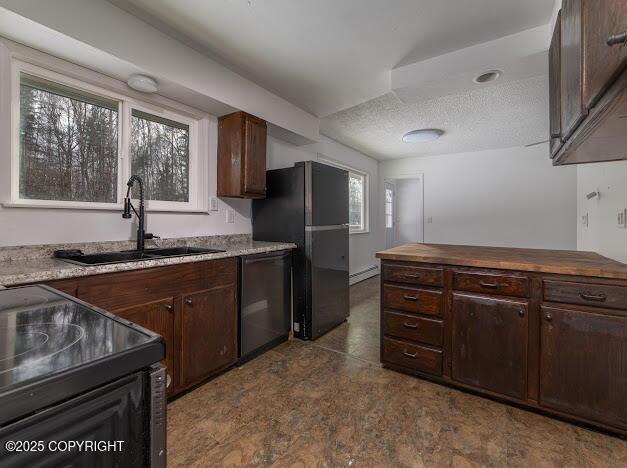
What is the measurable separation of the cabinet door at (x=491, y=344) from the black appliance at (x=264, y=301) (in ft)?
4.60

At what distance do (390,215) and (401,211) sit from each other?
0.42 metres

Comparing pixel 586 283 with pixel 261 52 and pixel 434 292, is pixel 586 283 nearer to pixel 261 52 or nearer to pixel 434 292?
pixel 434 292

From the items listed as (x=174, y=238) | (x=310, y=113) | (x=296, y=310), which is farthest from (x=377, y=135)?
(x=174, y=238)

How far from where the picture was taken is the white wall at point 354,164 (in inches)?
137

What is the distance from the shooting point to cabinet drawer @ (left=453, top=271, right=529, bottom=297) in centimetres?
167

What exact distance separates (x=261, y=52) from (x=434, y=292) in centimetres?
221

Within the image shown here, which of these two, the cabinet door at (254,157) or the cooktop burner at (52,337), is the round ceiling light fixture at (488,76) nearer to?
the cabinet door at (254,157)

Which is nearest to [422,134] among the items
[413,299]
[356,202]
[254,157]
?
[356,202]

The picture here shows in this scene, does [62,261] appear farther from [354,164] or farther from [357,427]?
[354,164]

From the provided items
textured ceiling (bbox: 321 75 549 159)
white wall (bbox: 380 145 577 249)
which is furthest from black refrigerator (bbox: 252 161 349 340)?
white wall (bbox: 380 145 577 249)

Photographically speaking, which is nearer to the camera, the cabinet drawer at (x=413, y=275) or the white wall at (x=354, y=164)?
the cabinet drawer at (x=413, y=275)

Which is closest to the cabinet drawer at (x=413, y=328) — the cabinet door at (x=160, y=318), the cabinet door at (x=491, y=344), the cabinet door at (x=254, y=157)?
the cabinet door at (x=491, y=344)

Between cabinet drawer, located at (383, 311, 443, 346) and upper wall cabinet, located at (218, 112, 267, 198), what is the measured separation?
5.22 ft

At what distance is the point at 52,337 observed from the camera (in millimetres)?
625
